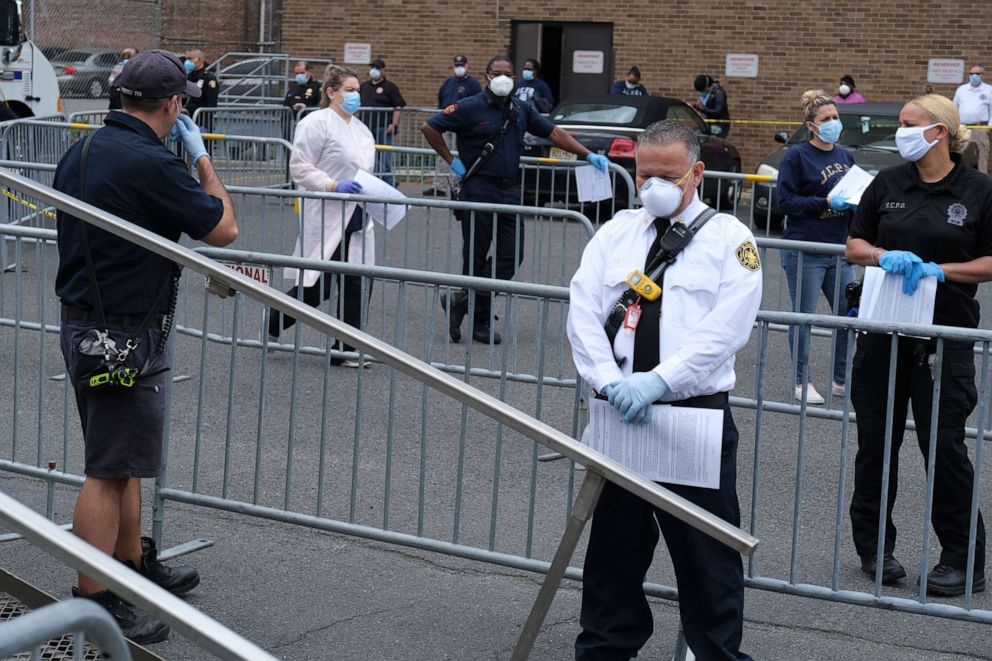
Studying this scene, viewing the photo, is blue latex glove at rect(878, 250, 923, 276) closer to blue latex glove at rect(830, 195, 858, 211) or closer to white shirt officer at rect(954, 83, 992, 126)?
blue latex glove at rect(830, 195, 858, 211)

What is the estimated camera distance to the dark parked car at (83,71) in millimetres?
23734

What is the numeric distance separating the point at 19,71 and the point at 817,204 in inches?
471

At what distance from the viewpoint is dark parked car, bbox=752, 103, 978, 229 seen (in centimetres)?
1445

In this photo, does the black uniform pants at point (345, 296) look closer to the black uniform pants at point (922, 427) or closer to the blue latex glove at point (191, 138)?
the blue latex glove at point (191, 138)

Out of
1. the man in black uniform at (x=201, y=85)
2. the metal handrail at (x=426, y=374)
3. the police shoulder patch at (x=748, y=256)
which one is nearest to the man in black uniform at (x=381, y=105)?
the man in black uniform at (x=201, y=85)

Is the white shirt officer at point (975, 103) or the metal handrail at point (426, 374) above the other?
the white shirt officer at point (975, 103)

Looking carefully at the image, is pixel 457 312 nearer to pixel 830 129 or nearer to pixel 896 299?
pixel 830 129

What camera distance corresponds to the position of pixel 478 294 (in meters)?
9.25

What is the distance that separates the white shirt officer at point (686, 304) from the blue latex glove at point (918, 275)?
4.44 feet

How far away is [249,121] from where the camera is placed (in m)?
18.4

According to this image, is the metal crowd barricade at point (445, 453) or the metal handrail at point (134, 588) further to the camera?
the metal crowd barricade at point (445, 453)

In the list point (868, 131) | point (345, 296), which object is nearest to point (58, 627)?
point (345, 296)

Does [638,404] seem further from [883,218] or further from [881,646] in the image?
[883,218]

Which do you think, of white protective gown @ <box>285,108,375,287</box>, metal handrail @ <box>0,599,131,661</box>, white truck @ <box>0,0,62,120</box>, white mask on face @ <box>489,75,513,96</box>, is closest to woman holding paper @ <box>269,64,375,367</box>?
white protective gown @ <box>285,108,375,287</box>
